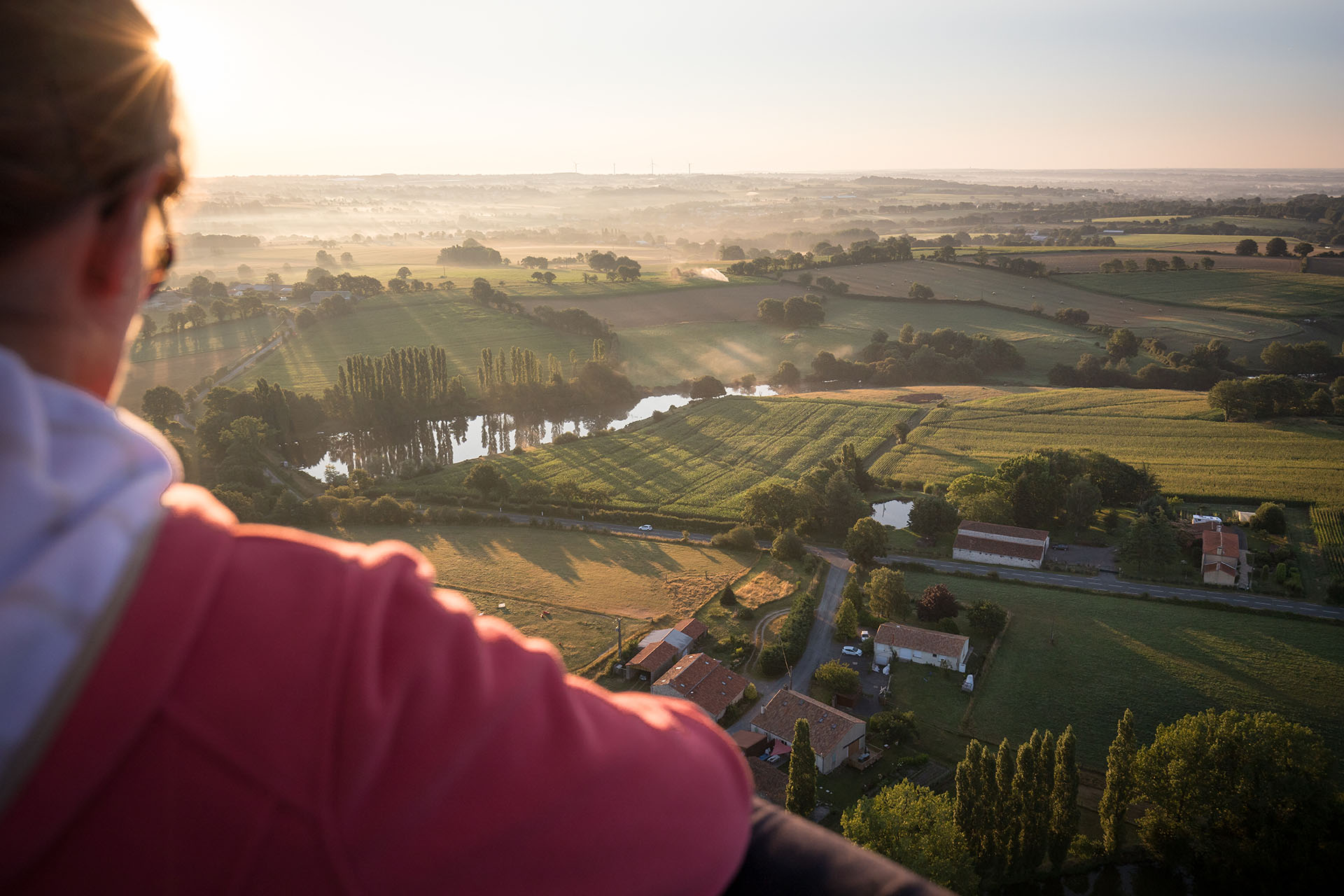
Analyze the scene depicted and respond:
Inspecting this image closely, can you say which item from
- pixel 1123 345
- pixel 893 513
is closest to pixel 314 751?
pixel 893 513

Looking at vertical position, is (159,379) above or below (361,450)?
above

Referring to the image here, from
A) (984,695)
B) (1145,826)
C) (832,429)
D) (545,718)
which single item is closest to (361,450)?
(832,429)

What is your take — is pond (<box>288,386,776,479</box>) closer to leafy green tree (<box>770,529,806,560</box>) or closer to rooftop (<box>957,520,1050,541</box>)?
leafy green tree (<box>770,529,806,560</box>)

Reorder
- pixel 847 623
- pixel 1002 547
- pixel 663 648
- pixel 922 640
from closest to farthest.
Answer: pixel 663 648 → pixel 922 640 → pixel 847 623 → pixel 1002 547

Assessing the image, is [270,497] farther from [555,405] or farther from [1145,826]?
[1145,826]

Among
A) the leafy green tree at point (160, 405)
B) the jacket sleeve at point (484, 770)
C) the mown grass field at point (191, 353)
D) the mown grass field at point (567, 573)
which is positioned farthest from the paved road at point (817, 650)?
the mown grass field at point (191, 353)

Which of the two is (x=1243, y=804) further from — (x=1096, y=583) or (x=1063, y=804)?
(x=1096, y=583)

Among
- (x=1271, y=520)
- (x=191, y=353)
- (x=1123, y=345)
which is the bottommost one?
(x=1271, y=520)
